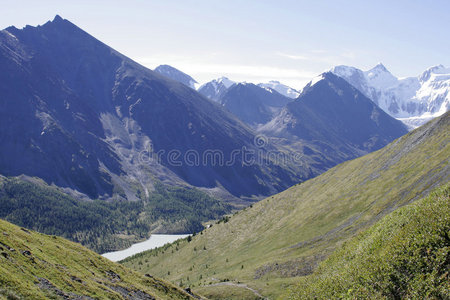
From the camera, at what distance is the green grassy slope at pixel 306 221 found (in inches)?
3851

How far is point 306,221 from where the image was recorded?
406 feet

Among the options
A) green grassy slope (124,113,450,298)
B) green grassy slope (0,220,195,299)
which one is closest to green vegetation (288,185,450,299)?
green grassy slope (0,220,195,299)

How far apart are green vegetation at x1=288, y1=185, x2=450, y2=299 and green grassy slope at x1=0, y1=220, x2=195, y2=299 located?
25.6 meters

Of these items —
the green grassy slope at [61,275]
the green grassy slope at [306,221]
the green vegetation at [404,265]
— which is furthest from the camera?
the green grassy slope at [306,221]

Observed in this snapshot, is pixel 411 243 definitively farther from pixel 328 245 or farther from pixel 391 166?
pixel 391 166

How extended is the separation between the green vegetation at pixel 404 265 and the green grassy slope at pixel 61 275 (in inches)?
1009

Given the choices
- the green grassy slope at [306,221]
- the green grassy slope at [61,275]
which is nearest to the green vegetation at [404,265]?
the green grassy slope at [61,275]

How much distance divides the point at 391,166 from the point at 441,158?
22119 mm

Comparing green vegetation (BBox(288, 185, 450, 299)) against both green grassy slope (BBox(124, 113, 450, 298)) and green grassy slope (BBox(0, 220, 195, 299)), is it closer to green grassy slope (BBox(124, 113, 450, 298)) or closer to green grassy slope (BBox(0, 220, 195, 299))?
green grassy slope (BBox(0, 220, 195, 299))

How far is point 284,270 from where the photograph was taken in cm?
9462

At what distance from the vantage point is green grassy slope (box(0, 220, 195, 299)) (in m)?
38.2

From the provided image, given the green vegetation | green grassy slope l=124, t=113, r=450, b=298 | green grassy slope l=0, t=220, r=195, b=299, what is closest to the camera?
green grassy slope l=0, t=220, r=195, b=299

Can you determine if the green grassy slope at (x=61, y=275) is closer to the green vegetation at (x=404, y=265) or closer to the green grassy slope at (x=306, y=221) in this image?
the green vegetation at (x=404, y=265)

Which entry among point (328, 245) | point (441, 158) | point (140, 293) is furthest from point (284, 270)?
point (441, 158)
